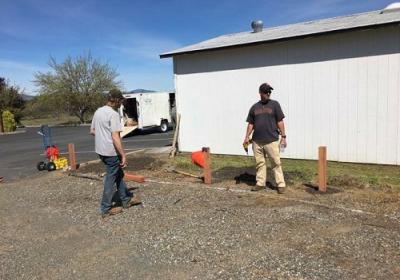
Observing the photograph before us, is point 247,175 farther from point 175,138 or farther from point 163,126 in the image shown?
point 163,126

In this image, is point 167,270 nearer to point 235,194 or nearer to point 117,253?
point 117,253

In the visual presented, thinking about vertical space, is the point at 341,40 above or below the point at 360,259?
above

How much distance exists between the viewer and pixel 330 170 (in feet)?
31.8

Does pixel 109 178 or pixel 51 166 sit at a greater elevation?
pixel 109 178

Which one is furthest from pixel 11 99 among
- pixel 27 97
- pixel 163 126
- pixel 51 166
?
pixel 51 166

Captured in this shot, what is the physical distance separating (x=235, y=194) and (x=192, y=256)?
2.93m

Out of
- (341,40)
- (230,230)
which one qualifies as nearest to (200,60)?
(341,40)

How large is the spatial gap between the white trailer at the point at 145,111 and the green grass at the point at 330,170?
11437mm

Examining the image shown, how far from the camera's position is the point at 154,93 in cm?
2447

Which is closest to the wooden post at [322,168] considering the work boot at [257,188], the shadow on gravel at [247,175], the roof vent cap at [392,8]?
the shadow on gravel at [247,175]

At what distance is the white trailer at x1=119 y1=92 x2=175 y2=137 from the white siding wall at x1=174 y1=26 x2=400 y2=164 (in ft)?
33.1

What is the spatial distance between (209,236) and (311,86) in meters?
A: 6.54

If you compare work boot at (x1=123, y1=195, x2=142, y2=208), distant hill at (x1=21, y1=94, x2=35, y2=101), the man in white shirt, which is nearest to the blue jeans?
the man in white shirt

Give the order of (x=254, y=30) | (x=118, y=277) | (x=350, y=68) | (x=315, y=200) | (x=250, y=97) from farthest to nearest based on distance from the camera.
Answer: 1. (x=254, y=30)
2. (x=250, y=97)
3. (x=350, y=68)
4. (x=315, y=200)
5. (x=118, y=277)
